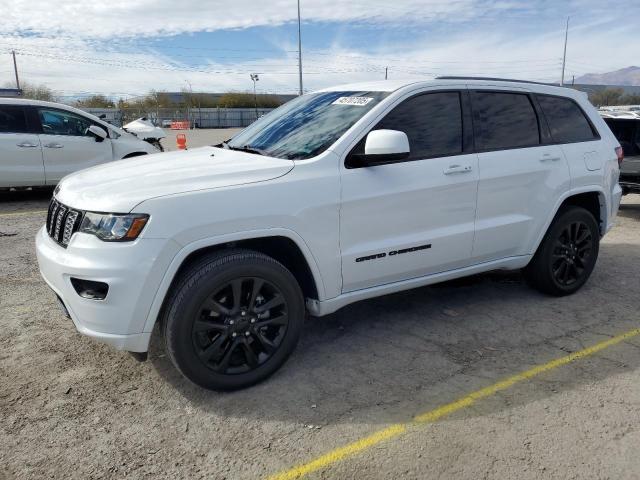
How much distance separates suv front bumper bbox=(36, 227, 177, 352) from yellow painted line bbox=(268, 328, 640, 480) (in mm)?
1068

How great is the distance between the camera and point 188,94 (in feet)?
246

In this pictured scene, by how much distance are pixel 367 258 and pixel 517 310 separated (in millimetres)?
1721

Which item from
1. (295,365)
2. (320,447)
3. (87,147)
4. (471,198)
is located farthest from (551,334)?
(87,147)

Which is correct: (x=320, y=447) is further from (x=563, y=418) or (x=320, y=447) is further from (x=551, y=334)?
(x=551, y=334)

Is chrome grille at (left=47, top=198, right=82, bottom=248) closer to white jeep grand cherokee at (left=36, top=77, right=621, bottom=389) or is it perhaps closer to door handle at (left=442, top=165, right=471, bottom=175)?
white jeep grand cherokee at (left=36, top=77, right=621, bottom=389)

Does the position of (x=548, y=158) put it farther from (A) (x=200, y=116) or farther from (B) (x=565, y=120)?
(A) (x=200, y=116)

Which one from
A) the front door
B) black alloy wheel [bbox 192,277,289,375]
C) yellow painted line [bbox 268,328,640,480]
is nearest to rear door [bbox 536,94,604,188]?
the front door

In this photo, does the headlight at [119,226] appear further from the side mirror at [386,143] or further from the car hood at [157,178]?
the side mirror at [386,143]

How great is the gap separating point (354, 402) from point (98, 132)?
805 cm

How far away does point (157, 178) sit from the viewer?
306 centimetres

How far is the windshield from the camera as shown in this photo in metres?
3.50

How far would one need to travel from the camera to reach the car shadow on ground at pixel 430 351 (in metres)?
3.07

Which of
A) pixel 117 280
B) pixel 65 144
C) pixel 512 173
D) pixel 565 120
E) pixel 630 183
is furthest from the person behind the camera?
pixel 65 144

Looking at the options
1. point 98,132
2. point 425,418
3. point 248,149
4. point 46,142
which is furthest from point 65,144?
point 425,418
